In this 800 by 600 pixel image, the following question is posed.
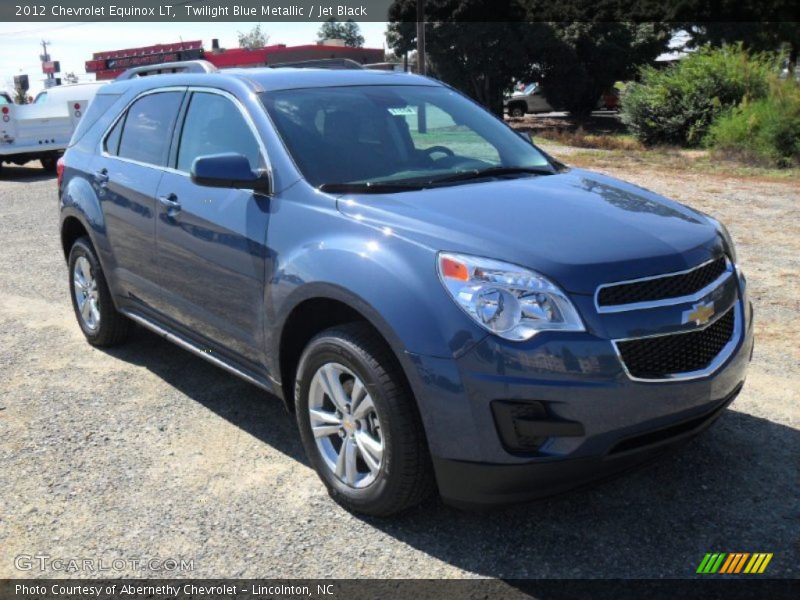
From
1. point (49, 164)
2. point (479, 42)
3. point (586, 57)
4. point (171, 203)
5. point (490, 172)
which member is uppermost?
point (479, 42)

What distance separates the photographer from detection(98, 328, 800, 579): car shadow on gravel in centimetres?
309

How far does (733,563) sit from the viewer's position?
10.00ft

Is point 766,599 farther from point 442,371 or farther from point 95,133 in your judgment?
point 95,133

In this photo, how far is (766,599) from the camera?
2.84 meters

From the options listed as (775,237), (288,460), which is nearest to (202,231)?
(288,460)

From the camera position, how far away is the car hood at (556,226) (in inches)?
117

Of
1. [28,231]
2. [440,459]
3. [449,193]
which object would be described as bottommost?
[28,231]

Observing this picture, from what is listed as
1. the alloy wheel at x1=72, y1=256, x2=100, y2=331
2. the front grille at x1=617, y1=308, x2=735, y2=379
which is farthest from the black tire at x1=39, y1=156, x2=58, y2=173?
the front grille at x1=617, y1=308, x2=735, y2=379

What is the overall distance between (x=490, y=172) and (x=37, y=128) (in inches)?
604

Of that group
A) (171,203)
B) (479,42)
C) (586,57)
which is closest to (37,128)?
(171,203)

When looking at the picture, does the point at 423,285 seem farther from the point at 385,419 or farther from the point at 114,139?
the point at 114,139

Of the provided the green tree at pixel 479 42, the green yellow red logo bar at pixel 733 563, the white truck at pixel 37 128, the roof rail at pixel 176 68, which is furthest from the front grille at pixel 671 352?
the green tree at pixel 479 42

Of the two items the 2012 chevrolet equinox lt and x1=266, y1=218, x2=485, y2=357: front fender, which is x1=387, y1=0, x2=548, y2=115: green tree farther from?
x1=266, y1=218, x2=485, y2=357: front fender

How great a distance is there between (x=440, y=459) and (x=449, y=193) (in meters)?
1.20
